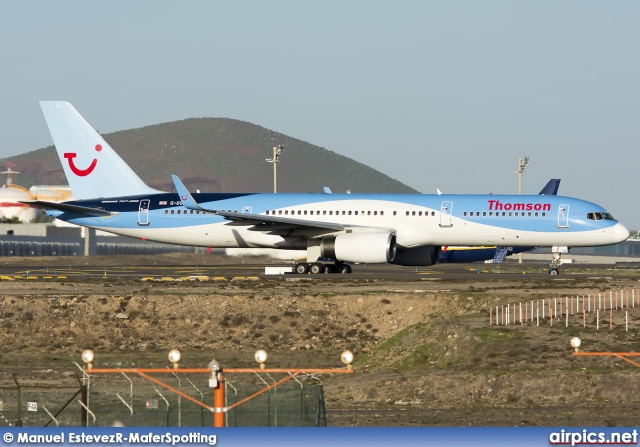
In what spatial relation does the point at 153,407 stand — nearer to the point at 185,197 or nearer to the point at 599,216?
the point at 185,197

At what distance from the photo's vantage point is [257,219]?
2425 inches

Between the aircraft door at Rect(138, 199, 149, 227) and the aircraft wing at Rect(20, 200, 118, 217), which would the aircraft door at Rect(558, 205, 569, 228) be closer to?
the aircraft door at Rect(138, 199, 149, 227)

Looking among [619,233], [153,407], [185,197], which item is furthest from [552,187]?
[153,407]

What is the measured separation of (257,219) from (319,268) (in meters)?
5.34

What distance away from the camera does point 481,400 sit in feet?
102

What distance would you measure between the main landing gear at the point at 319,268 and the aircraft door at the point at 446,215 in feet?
23.9

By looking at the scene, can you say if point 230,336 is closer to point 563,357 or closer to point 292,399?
point 563,357

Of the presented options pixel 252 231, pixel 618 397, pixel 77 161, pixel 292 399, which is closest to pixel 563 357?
pixel 618 397

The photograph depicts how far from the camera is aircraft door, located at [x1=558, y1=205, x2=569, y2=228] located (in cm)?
6197

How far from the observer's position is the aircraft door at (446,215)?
2458 inches

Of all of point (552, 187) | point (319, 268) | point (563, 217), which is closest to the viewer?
point (563, 217)

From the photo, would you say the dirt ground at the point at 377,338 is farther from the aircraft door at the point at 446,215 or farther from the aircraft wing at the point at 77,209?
the aircraft wing at the point at 77,209

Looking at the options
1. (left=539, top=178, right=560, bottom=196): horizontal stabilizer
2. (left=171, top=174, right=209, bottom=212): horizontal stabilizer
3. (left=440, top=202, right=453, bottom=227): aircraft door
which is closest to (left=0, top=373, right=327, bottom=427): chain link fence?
(left=171, top=174, right=209, bottom=212): horizontal stabilizer

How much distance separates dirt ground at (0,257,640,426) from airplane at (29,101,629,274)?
15.1 feet
